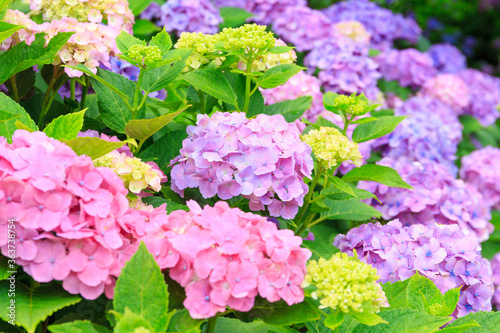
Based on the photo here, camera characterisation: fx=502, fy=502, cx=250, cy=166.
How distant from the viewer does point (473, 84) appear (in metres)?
4.24

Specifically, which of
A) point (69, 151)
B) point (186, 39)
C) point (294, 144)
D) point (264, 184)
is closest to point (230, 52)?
point (186, 39)

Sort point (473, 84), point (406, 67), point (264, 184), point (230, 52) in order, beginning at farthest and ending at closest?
point (473, 84) → point (406, 67) → point (230, 52) → point (264, 184)

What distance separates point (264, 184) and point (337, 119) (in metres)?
1.33

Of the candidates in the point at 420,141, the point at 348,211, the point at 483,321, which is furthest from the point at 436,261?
the point at 420,141

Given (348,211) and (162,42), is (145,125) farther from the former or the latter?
(348,211)

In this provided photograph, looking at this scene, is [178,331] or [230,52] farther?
[230,52]

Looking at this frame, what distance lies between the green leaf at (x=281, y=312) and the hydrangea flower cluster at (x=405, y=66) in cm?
300

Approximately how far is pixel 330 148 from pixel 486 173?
6.48 ft

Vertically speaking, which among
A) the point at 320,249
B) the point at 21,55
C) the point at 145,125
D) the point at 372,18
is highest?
the point at 21,55

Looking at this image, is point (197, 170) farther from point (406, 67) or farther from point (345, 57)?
point (406, 67)

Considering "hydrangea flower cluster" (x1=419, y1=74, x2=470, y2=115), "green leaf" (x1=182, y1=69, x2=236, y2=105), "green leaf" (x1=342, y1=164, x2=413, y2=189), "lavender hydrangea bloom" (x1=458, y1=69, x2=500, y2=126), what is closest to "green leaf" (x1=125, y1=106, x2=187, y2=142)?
"green leaf" (x1=182, y1=69, x2=236, y2=105)

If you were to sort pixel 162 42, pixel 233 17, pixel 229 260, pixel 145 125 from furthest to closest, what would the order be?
pixel 233 17
pixel 162 42
pixel 145 125
pixel 229 260

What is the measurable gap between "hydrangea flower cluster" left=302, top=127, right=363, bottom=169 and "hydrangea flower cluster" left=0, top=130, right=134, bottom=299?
0.63m

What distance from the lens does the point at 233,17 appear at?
3.13 m
